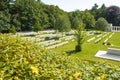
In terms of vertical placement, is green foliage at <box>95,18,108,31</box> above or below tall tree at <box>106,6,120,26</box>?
below

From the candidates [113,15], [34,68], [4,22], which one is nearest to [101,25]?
[113,15]

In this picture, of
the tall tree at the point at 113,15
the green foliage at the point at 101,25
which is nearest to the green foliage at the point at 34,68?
the green foliage at the point at 101,25

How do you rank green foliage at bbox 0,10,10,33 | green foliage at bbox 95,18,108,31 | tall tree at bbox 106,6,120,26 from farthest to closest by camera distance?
tall tree at bbox 106,6,120,26, green foliage at bbox 95,18,108,31, green foliage at bbox 0,10,10,33

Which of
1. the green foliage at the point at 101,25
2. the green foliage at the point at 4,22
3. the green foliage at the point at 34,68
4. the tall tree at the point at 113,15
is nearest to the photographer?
the green foliage at the point at 34,68

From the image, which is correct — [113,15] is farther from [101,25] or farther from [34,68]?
[34,68]

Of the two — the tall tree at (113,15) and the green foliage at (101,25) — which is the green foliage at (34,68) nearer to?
the green foliage at (101,25)

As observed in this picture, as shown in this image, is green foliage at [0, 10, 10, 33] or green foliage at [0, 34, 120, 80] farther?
green foliage at [0, 10, 10, 33]

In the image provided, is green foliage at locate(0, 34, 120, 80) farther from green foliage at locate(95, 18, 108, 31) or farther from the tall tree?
the tall tree

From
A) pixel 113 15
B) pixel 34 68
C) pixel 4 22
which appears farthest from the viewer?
pixel 113 15

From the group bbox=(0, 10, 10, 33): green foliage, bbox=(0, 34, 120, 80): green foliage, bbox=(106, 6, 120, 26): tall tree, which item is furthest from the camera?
bbox=(106, 6, 120, 26): tall tree

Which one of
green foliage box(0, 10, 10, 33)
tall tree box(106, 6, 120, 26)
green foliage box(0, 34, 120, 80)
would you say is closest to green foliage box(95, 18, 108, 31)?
tall tree box(106, 6, 120, 26)

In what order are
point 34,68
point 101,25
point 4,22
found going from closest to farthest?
point 34,68 < point 4,22 < point 101,25

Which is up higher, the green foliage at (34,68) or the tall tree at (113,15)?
the tall tree at (113,15)

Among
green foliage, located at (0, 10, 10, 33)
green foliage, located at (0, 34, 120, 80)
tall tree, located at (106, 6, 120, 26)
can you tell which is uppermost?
tall tree, located at (106, 6, 120, 26)
